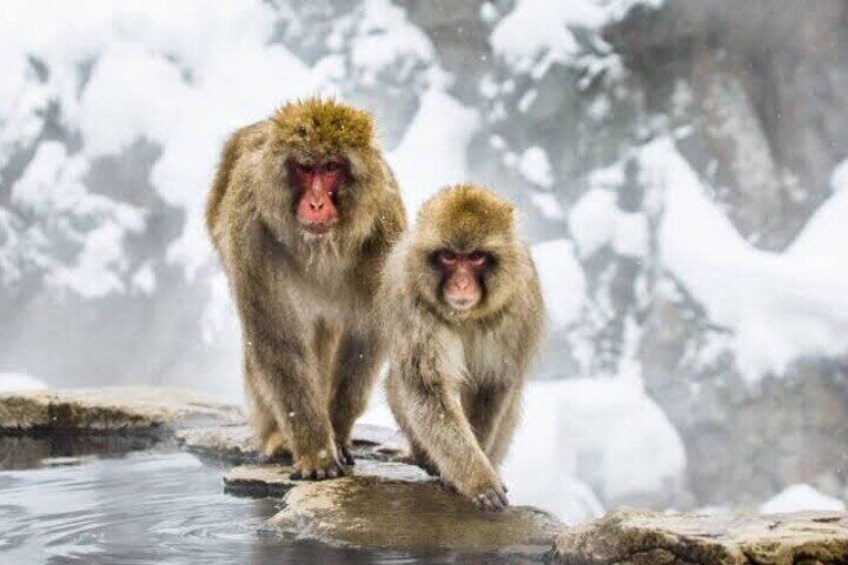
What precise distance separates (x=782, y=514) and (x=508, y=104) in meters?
7.48

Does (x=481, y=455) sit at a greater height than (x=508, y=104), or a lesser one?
lesser

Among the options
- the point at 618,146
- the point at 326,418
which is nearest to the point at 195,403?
the point at 326,418

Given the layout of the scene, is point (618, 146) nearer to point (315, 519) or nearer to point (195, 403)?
point (195, 403)

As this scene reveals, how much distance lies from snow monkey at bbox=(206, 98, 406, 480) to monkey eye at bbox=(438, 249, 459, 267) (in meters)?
0.32

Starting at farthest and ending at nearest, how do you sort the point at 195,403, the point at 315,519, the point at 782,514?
1. the point at 195,403
2. the point at 315,519
3. the point at 782,514

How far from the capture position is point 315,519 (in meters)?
3.16

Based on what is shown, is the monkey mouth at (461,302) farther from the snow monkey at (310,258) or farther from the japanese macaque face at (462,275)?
the snow monkey at (310,258)

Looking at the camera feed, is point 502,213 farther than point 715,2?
No

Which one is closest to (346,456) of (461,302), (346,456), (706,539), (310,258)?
(346,456)

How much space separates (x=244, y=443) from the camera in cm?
444

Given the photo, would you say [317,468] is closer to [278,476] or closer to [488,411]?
[278,476]

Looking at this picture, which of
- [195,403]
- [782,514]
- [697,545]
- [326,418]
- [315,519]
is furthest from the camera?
[195,403]

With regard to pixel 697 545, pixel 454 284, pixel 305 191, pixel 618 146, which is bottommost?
pixel 697 545

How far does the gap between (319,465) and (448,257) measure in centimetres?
81
